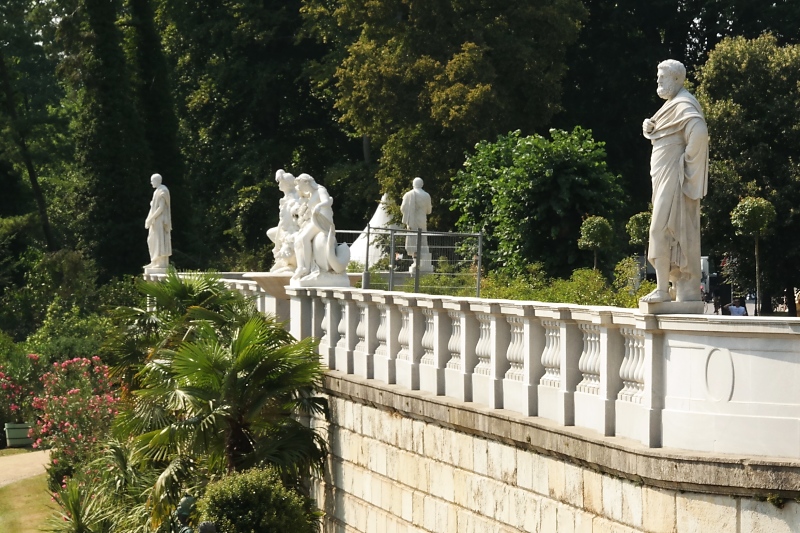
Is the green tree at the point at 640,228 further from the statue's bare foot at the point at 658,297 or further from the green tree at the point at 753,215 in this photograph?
the statue's bare foot at the point at 658,297

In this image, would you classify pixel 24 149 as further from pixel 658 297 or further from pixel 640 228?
pixel 658 297

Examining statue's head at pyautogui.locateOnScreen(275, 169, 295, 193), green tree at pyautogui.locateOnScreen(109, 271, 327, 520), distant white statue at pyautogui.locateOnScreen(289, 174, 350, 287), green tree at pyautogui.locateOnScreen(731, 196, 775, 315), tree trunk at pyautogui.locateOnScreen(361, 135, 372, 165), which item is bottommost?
green tree at pyautogui.locateOnScreen(109, 271, 327, 520)

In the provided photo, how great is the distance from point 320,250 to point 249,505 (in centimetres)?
415

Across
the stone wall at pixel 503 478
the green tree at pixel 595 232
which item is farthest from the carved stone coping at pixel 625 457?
the green tree at pixel 595 232

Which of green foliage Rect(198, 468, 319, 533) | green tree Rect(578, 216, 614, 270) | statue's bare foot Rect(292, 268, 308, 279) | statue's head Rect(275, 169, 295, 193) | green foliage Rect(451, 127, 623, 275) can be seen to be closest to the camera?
green foliage Rect(198, 468, 319, 533)

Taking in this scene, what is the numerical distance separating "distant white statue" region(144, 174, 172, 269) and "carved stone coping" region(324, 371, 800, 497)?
1845cm

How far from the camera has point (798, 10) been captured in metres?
38.9

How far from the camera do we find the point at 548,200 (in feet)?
83.5

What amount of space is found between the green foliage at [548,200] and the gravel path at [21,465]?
8785mm

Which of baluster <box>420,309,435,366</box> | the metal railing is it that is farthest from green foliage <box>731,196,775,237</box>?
baluster <box>420,309,435,366</box>

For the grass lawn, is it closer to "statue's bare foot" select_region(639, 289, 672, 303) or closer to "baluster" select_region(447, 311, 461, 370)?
"baluster" select_region(447, 311, 461, 370)

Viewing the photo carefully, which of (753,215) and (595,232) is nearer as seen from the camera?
(595,232)

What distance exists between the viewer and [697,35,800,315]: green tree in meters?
30.5

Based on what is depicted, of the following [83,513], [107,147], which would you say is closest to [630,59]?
[107,147]
